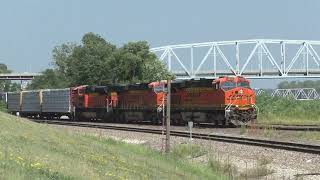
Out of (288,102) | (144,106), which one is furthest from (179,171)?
(288,102)

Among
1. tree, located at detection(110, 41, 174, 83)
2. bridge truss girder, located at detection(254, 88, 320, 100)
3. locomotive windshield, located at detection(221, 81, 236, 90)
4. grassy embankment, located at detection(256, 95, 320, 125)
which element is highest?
tree, located at detection(110, 41, 174, 83)

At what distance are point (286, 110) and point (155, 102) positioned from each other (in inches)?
622

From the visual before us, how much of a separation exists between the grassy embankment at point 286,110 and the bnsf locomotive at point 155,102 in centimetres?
829

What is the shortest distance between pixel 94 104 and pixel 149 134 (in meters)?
22.2

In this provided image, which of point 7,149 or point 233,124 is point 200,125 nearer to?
point 233,124

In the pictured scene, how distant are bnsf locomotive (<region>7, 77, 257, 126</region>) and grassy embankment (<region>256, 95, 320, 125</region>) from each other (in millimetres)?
8287

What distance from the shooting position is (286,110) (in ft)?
182

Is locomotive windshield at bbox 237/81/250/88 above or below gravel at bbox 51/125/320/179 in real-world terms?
above

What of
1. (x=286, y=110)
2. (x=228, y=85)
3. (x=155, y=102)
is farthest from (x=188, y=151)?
(x=286, y=110)

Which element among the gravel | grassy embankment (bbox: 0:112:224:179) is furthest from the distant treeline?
grassy embankment (bbox: 0:112:224:179)

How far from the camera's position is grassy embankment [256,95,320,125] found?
163ft

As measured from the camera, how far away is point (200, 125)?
42156 millimetres

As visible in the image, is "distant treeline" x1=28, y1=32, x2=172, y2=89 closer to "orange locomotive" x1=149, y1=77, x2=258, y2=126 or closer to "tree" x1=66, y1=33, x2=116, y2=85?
"tree" x1=66, y1=33, x2=116, y2=85

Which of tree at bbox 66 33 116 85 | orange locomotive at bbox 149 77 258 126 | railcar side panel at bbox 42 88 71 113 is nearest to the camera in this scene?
orange locomotive at bbox 149 77 258 126
